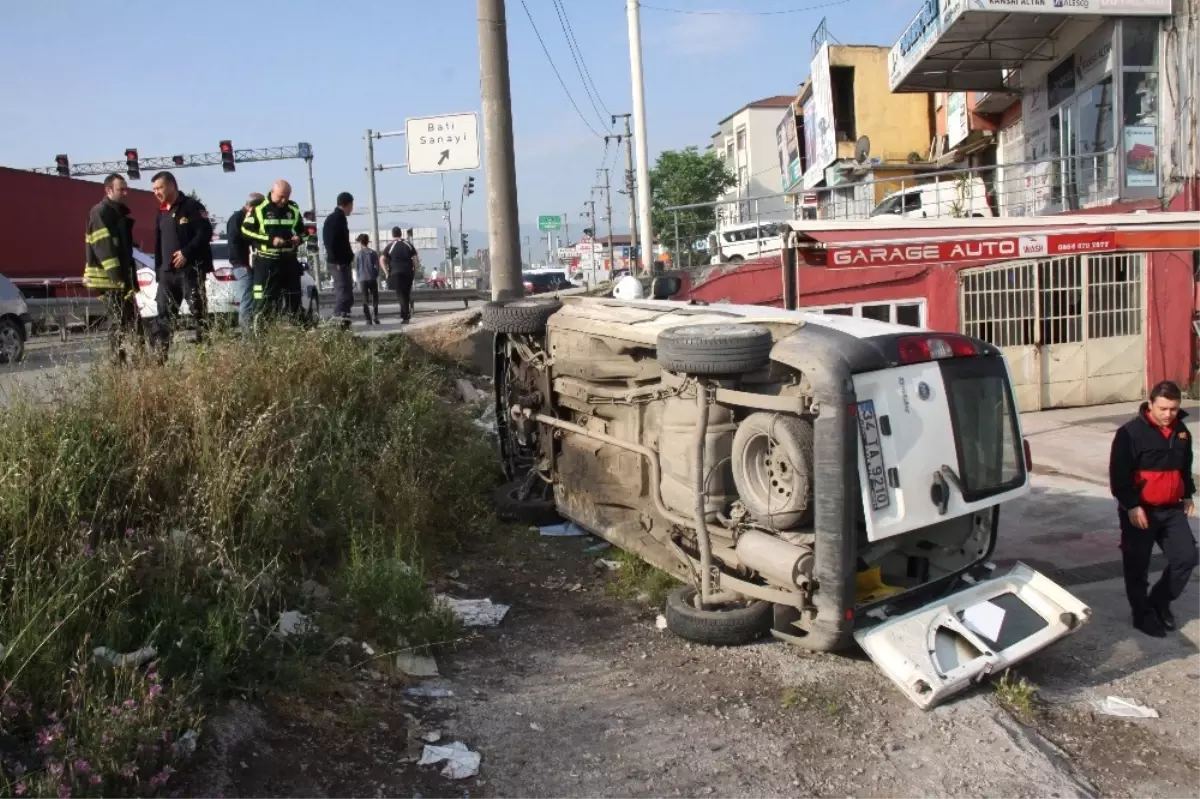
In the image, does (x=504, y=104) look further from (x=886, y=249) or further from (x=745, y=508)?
(x=745, y=508)

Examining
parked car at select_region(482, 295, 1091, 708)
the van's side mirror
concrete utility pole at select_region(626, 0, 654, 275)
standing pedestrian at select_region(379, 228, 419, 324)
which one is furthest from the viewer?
concrete utility pole at select_region(626, 0, 654, 275)

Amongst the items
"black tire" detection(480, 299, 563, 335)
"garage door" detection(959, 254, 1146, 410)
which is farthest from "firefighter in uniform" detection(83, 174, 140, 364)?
"garage door" detection(959, 254, 1146, 410)

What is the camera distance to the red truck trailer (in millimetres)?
21750

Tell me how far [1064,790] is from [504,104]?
821 centimetres

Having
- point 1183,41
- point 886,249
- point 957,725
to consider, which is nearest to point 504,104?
point 886,249

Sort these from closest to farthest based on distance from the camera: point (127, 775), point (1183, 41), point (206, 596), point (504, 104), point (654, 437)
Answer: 1. point (127, 775)
2. point (206, 596)
3. point (654, 437)
4. point (504, 104)
5. point (1183, 41)

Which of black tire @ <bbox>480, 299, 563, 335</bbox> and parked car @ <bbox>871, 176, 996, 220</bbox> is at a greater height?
parked car @ <bbox>871, 176, 996, 220</bbox>

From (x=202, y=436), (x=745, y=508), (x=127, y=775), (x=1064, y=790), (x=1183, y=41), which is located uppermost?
(x=1183, y=41)

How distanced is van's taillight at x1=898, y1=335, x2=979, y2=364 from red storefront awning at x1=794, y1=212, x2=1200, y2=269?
2.91 meters

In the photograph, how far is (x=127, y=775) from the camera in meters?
2.97

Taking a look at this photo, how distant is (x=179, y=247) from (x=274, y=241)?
0.90m

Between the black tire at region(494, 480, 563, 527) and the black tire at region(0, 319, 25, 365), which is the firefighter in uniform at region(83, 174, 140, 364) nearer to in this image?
the black tire at region(494, 480, 563, 527)

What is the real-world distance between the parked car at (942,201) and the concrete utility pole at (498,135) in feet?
29.1

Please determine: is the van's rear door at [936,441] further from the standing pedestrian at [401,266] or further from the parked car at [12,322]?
the parked car at [12,322]
